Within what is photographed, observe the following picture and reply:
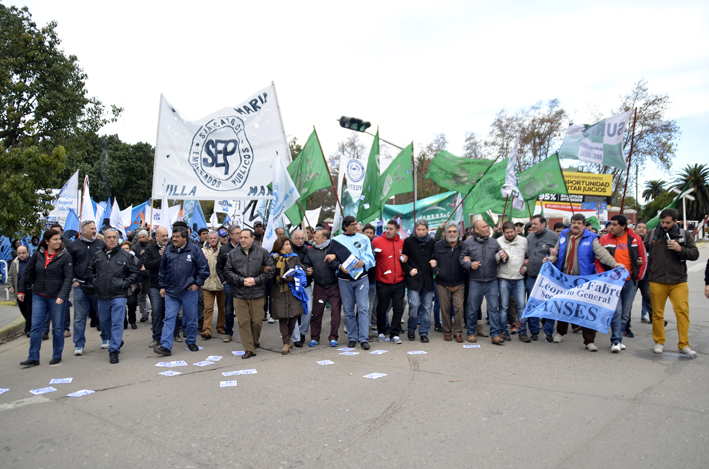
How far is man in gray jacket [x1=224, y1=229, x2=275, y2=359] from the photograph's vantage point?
7047 millimetres

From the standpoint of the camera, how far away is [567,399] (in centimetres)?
473

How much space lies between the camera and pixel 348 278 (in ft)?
24.6

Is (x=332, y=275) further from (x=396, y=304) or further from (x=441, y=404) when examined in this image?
(x=441, y=404)

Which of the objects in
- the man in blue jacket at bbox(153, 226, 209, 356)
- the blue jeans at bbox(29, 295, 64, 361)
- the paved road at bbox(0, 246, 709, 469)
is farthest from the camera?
the man in blue jacket at bbox(153, 226, 209, 356)

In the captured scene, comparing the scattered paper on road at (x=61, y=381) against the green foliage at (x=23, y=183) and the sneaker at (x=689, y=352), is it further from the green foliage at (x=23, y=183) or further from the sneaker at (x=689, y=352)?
the sneaker at (x=689, y=352)

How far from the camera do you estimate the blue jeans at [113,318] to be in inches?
269

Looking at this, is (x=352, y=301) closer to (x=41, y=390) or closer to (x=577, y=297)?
(x=577, y=297)

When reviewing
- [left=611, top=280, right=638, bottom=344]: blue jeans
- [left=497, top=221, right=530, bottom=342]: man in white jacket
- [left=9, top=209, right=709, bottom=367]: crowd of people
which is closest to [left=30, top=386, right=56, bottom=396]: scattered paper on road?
[left=9, top=209, right=709, bottom=367]: crowd of people

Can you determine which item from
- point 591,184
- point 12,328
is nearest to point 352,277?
point 12,328

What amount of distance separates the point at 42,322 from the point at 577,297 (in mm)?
7727

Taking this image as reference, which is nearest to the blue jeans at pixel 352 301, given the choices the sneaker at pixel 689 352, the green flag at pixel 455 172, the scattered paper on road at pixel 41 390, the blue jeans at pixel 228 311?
the blue jeans at pixel 228 311

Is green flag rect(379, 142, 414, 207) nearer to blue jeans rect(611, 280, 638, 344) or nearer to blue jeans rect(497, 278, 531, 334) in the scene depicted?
→ blue jeans rect(497, 278, 531, 334)

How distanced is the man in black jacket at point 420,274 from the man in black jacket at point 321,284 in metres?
1.20

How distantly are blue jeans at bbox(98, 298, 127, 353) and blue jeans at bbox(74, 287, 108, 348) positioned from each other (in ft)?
1.04
